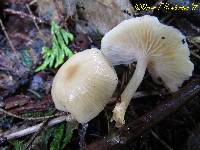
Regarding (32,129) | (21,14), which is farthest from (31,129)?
(21,14)

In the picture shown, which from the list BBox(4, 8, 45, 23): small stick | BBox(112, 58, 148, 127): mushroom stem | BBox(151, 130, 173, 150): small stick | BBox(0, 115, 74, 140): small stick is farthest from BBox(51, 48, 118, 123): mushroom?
BBox(4, 8, 45, 23): small stick

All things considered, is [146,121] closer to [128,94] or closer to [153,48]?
[128,94]

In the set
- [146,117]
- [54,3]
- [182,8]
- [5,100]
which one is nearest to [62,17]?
[54,3]

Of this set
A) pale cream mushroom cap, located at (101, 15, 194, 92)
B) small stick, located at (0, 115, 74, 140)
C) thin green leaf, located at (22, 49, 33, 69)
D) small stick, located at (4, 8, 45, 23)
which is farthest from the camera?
small stick, located at (4, 8, 45, 23)

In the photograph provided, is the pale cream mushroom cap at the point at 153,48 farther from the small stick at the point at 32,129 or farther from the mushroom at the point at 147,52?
the small stick at the point at 32,129

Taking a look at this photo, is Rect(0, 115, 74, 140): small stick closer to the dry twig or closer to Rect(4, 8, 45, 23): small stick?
the dry twig

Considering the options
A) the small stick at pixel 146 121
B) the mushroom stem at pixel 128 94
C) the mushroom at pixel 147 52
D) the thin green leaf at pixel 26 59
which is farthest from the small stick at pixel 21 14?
the small stick at pixel 146 121

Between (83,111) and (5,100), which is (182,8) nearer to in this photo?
(83,111)
